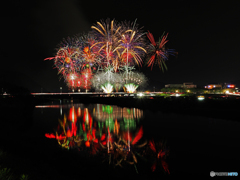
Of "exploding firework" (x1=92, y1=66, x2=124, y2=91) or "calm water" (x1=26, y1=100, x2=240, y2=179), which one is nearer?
"calm water" (x1=26, y1=100, x2=240, y2=179)

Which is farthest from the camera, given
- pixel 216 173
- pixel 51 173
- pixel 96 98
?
pixel 96 98

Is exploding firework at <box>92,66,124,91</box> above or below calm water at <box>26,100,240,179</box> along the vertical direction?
above

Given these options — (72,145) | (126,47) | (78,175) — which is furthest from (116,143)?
(126,47)

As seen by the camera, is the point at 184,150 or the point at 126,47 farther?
the point at 126,47

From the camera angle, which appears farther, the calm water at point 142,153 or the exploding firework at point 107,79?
the exploding firework at point 107,79

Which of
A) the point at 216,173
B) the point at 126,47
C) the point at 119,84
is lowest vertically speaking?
the point at 216,173

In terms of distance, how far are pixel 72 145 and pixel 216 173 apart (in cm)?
730

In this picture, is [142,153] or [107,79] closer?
[142,153]

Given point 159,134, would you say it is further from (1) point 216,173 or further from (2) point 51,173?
(2) point 51,173

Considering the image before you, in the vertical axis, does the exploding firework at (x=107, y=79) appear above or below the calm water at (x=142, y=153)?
above

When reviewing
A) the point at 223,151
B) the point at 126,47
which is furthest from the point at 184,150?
the point at 126,47

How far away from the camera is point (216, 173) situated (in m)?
7.29

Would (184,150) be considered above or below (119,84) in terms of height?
below

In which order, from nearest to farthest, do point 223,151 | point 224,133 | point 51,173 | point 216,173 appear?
point 51,173 → point 216,173 → point 223,151 → point 224,133
